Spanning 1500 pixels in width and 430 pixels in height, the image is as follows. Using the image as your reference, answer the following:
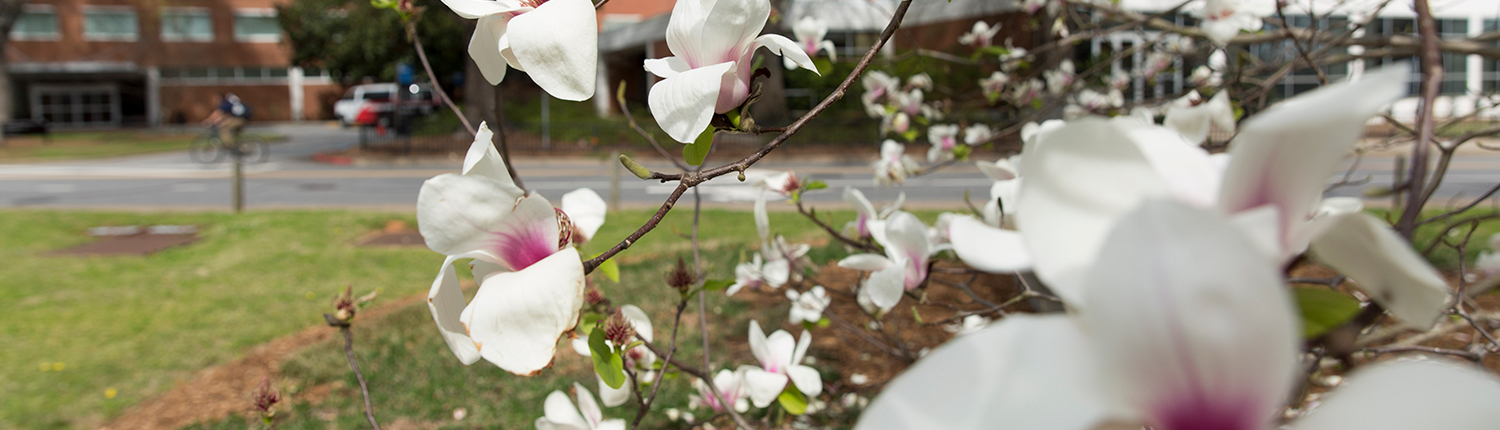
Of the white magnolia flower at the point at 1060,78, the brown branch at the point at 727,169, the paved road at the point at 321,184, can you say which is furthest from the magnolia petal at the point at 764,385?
the paved road at the point at 321,184

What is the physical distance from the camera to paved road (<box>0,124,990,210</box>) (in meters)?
7.97

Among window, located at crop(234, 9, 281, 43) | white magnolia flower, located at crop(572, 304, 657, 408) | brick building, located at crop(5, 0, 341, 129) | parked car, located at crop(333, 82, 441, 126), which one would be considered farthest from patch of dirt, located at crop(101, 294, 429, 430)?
window, located at crop(234, 9, 281, 43)

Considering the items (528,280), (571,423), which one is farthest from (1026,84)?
(528,280)

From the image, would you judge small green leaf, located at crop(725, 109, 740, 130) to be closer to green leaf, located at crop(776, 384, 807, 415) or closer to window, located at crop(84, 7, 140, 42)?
green leaf, located at crop(776, 384, 807, 415)

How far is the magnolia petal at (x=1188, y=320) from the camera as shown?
0.23 metres

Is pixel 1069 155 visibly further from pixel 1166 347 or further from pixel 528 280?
pixel 528 280

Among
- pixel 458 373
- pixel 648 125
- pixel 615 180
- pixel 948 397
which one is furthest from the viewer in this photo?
pixel 648 125

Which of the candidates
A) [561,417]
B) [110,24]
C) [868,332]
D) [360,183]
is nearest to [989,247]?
[561,417]

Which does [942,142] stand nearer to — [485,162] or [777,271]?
[777,271]

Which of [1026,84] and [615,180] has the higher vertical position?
[1026,84]

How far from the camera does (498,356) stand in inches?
20.6

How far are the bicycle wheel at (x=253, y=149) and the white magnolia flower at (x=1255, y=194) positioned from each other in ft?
48.7

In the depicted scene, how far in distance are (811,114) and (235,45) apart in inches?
1216

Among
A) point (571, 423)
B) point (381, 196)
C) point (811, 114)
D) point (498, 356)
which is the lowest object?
point (381, 196)
